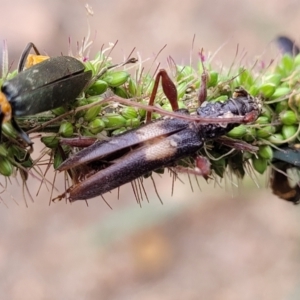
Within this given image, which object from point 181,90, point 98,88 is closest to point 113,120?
point 98,88

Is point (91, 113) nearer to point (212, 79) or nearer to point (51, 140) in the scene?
point (51, 140)

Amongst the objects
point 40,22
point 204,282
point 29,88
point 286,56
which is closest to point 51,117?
point 29,88

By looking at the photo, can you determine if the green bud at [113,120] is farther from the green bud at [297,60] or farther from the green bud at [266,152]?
the green bud at [297,60]

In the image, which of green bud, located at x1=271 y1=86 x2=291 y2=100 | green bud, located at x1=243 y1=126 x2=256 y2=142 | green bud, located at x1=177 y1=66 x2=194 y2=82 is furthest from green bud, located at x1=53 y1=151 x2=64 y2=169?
Result: green bud, located at x1=271 y1=86 x2=291 y2=100

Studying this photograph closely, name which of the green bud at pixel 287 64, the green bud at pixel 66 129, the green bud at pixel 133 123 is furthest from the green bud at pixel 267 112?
the green bud at pixel 66 129

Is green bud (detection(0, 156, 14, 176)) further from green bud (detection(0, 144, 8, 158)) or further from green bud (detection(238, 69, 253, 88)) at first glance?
green bud (detection(238, 69, 253, 88))

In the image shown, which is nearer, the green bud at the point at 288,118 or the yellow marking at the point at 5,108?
the yellow marking at the point at 5,108
